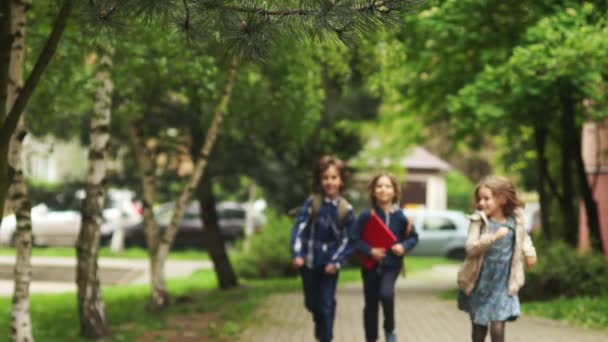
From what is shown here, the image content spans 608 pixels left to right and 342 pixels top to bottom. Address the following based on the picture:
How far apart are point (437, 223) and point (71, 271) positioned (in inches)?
453

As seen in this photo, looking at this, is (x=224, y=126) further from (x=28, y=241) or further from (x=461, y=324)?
(x=28, y=241)

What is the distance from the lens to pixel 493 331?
7.21 meters

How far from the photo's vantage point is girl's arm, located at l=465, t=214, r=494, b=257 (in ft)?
23.2

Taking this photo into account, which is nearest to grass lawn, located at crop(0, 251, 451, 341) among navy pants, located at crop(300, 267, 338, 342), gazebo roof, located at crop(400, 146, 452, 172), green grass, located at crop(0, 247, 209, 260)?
navy pants, located at crop(300, 267, 338, 342)

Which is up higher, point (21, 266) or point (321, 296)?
point (21, 266)

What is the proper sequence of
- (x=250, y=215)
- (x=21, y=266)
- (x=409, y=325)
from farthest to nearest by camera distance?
(x=250, y=215)
(x=409, y=325)
(x=21, y=266)

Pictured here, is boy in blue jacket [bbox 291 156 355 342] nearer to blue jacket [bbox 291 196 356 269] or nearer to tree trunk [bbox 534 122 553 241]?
blue jacket [bbox 291 196 356 269]

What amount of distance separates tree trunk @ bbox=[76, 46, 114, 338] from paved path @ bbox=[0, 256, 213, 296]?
9.13 m

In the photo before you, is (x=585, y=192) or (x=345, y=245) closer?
(x=345, y=245)

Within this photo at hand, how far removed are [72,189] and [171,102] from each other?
1239 centimetres

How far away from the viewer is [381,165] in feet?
97.1

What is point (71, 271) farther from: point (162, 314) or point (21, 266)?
point (21, 266)

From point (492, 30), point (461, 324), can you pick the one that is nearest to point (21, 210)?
point (461, 324)

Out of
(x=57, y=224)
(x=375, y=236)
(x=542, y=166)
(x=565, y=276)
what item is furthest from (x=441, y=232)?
(x=375, y=236)
